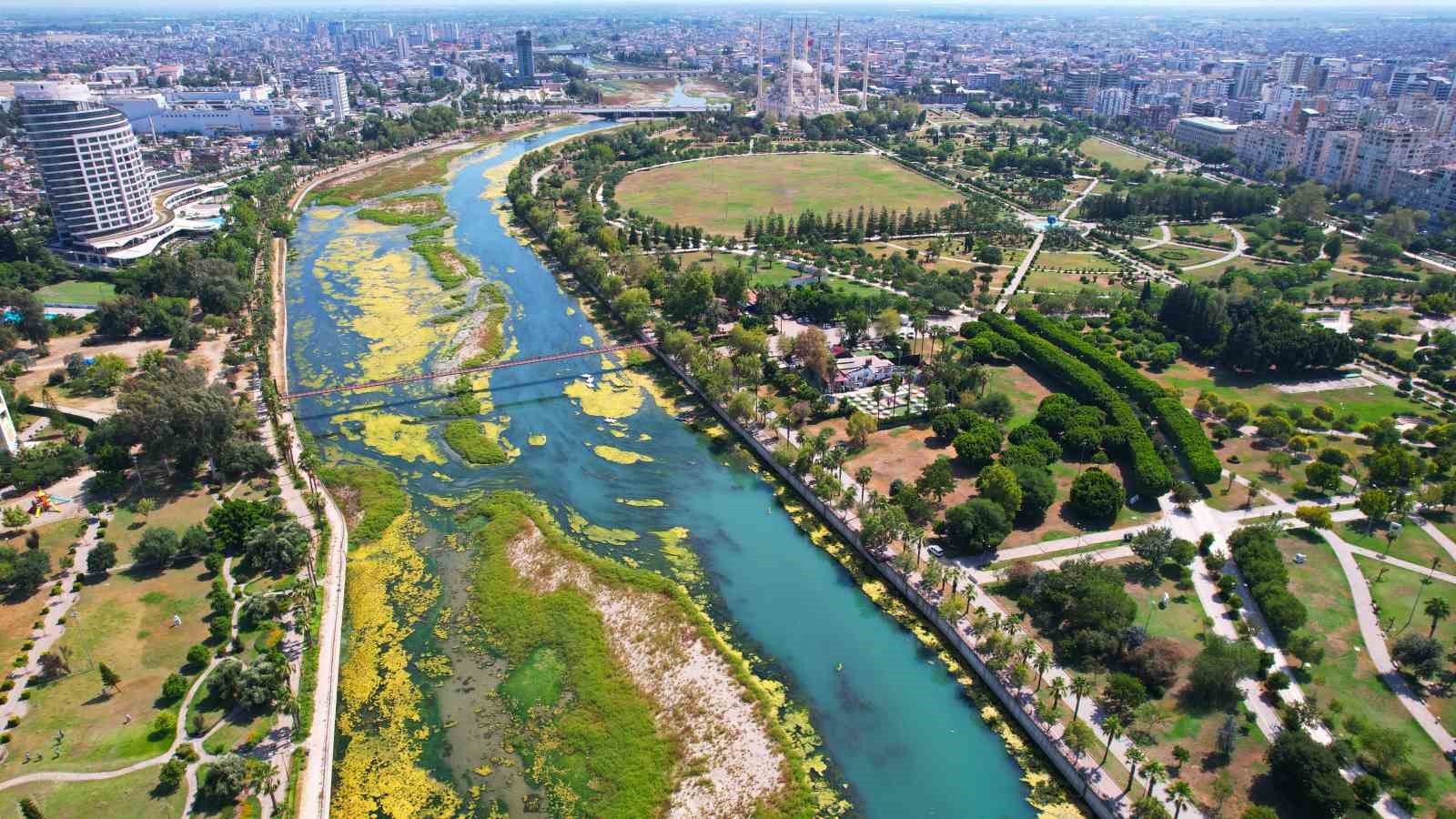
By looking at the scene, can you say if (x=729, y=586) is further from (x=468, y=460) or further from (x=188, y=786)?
(x=188, y=786)

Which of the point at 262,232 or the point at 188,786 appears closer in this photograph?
the point at 188,786

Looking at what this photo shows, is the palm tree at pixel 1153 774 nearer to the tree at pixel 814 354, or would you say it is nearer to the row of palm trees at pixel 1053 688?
the row of palm trees at pixel 1053 688

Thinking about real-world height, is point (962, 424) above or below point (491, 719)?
above

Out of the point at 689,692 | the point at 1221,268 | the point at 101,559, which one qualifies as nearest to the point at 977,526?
the point at 689,692

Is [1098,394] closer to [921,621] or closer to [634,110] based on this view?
[921,621]

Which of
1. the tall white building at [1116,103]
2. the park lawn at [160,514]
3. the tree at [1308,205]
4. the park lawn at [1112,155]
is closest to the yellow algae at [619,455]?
the park lawn at [160,514]

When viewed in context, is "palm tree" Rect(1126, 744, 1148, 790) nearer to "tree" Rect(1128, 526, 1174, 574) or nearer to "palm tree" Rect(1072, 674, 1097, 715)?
"palm tree" Rect(1072, 674, 1097, 715)

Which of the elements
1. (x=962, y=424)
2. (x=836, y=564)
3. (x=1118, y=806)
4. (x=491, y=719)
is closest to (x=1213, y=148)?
(x=962, y=424)

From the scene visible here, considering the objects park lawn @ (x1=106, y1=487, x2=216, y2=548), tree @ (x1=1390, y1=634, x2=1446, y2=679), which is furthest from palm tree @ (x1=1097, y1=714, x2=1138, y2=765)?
park lawn @ (x1=106, y1=487, x2=216, y2=548)
